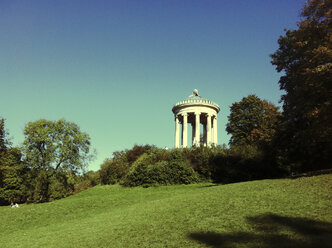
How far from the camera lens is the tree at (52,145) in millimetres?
37769

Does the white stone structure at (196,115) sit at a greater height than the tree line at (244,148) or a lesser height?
greater

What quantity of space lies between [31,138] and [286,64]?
3671 centimetres

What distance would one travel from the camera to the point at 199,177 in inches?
1270

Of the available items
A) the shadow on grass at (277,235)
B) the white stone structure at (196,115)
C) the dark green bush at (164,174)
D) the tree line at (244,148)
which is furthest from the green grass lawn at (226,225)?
the white stone structure at (196,115)

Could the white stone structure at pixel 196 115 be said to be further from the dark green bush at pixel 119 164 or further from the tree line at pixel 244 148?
the dark green bush at pixel 119 164

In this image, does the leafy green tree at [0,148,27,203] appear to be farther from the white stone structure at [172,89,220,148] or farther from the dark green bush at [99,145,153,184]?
the white stone structure at [172,89,220,148]

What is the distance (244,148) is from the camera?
33.3 metres

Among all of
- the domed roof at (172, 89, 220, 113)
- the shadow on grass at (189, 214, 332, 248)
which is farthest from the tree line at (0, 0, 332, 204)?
the shadow on grass at (189, 214, 332, 248)

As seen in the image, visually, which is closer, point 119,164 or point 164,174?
point 164,174

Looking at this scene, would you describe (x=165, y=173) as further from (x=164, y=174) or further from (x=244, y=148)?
(x=244, y=148)

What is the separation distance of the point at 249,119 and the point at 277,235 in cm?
3715

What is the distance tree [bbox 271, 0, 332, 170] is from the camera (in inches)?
623

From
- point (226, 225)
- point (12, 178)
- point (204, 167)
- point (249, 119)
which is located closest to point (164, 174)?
point (204, 167)

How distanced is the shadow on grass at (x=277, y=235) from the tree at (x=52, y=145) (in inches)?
1338
